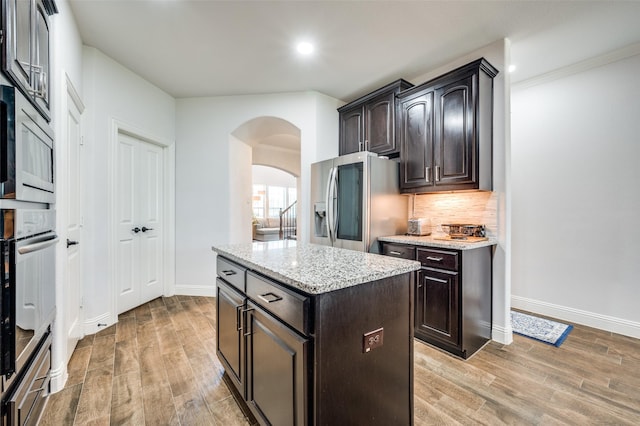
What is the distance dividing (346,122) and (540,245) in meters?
2.77

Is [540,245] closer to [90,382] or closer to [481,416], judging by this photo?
[481,416]

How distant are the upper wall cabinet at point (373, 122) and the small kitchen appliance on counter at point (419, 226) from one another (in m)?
0.82

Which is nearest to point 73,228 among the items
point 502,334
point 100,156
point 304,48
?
point 100,156

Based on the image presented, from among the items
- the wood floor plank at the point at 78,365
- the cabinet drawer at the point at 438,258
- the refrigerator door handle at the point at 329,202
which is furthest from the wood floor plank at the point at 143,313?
the cabinet drawer at the point at 438,258

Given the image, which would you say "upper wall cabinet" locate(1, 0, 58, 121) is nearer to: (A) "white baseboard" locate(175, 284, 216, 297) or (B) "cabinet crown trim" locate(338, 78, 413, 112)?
(A) "white baseboard" locate(175, 284, 216, 297)

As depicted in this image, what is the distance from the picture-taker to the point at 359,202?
290 cm

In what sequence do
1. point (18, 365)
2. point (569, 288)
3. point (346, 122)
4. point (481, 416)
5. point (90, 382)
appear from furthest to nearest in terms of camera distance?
1. point (346, 122)
2. point (569, 288)
3. point (90, 382)
4. point (481, 416)
5. point (18, 365)

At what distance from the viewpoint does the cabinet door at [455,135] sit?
8.25 ft

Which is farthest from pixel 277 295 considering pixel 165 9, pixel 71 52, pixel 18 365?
pixel 71 52

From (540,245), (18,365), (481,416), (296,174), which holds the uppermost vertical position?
(296,174)

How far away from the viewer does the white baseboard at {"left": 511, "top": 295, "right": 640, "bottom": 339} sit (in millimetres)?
2629

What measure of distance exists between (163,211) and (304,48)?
9.01 ft

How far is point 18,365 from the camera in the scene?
108 cm

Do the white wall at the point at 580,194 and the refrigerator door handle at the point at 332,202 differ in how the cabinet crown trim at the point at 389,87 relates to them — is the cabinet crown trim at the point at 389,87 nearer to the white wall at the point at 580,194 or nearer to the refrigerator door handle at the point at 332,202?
the refrigerator door handle at the point at 332,202
